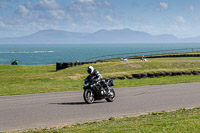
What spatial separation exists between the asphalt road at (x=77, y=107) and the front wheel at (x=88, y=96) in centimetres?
22

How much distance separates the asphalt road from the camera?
34.9 feet

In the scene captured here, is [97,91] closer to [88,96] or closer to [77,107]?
[88,96]

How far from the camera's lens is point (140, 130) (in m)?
7.91

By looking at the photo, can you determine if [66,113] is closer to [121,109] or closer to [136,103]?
[121,109]

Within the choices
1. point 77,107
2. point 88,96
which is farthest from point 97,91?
point 77,107

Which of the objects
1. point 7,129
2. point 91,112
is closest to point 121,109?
point 91,112

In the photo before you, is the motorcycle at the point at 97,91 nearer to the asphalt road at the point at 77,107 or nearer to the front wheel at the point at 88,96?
the front wheel at the point at 88,96

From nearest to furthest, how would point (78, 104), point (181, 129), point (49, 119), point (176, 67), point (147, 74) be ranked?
point (181, 129) < point (49, 119) < point (78, 104) < point (147, 74) < point (176, 67)

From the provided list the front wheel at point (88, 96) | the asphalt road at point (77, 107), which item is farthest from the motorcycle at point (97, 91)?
the asphalt road at point (77, 107)

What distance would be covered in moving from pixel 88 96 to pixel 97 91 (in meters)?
0.42

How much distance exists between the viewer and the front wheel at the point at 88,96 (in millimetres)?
14153

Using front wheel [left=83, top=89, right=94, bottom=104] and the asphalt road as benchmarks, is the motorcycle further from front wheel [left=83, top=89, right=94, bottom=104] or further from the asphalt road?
the asphalt road

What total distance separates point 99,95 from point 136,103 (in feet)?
5.05

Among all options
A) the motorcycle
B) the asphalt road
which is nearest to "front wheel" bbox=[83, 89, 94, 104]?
the motorcycle
